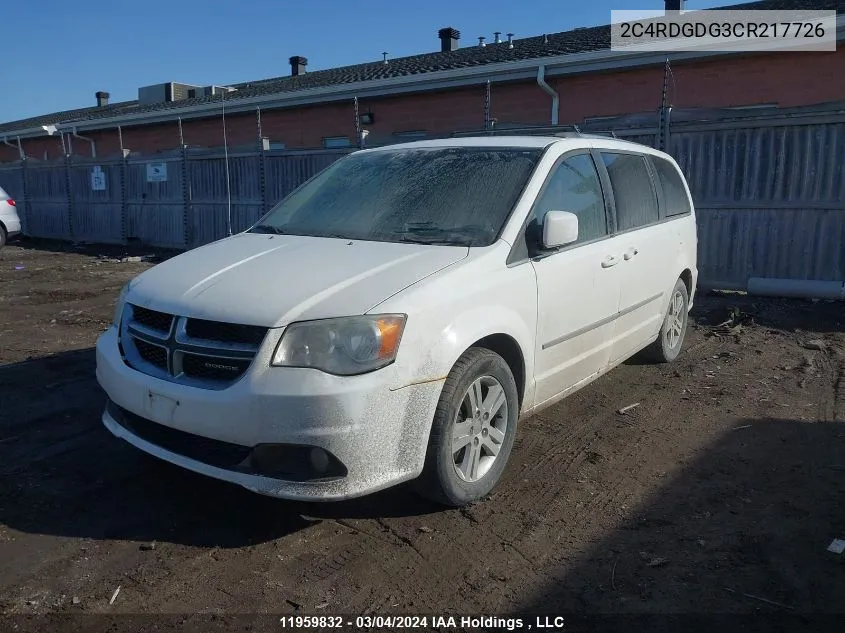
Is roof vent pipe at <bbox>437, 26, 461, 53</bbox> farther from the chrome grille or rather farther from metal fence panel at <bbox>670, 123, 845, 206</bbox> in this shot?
the chrome grille

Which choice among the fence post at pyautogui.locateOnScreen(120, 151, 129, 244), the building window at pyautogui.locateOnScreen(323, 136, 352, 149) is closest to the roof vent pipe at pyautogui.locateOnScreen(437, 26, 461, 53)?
the building window at pyautogui.locateOnScreen(323, 136, 352, 149)

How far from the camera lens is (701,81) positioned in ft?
41.7

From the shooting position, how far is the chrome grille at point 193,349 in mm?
3016

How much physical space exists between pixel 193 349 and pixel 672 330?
4.30m

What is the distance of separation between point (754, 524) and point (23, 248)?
18.9m

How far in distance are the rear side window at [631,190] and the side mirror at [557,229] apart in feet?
3.62

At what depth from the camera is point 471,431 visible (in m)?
3.45

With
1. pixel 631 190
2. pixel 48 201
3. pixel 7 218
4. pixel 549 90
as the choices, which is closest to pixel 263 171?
pixel 549 90

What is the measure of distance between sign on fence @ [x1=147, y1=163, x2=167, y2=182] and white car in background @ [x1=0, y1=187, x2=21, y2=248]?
11.8ft

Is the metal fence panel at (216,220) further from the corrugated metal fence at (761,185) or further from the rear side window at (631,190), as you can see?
the rear side window at (631,190)

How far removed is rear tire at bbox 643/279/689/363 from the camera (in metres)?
5.84

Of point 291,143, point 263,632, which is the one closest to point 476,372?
point 263,632

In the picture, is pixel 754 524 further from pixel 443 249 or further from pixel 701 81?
pixel 701 81

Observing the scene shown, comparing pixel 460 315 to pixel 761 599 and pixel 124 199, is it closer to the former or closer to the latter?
pixel 761 599
